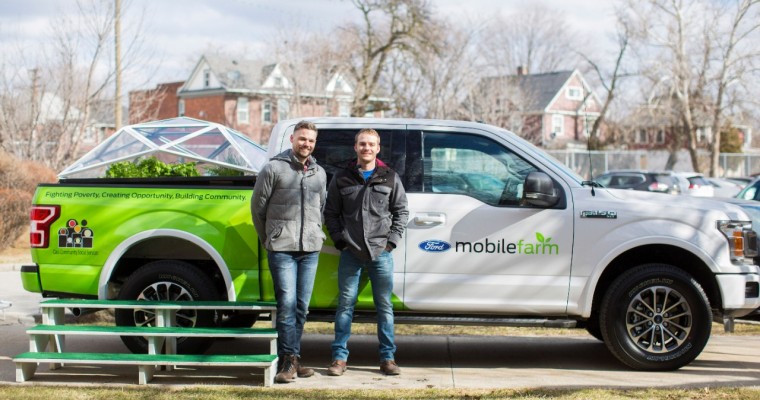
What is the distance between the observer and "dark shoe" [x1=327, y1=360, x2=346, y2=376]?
701 cm

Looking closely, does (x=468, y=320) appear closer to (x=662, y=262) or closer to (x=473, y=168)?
(x=473, y=168)

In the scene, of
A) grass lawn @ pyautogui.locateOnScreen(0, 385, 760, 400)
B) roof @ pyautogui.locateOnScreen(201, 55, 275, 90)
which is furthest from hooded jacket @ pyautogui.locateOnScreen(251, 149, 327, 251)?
roof @ pyautogui.locateOnScreen(201, 55, 275, 90)

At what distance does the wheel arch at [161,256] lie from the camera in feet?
23.4

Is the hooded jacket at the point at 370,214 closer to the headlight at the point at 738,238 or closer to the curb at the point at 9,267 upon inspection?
the headlight at the point at 738,238

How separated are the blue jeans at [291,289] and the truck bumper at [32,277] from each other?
6.54 ft

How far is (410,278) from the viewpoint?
711 centimetres

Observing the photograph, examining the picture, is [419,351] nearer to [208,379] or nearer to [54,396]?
[208,379]

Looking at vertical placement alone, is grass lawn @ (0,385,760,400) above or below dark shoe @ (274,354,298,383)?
below

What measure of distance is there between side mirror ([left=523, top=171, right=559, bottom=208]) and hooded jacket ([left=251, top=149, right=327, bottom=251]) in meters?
1.62

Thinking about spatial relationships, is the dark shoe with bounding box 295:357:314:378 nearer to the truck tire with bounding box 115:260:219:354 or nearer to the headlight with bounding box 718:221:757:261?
the truck tire with bounding box 115:260:219:354

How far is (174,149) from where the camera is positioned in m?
8.17

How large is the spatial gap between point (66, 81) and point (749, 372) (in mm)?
19312

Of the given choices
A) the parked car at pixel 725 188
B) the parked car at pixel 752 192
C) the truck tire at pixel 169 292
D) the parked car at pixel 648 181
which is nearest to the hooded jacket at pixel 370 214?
the truck tire at pixel 169 292

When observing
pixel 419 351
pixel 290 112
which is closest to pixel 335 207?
pixel 419 351
